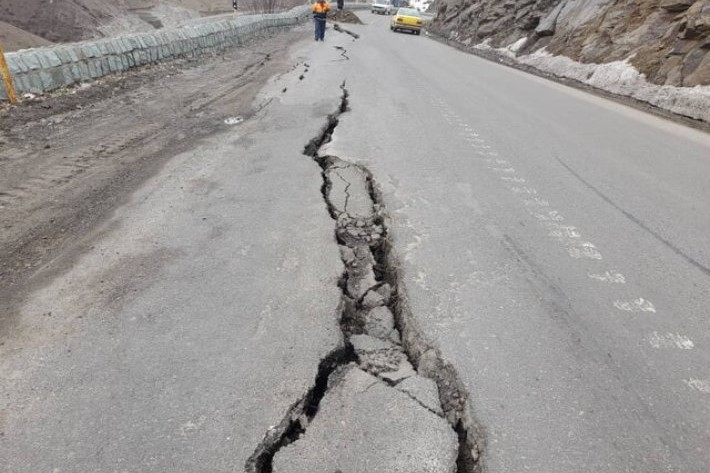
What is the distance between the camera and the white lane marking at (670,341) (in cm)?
281

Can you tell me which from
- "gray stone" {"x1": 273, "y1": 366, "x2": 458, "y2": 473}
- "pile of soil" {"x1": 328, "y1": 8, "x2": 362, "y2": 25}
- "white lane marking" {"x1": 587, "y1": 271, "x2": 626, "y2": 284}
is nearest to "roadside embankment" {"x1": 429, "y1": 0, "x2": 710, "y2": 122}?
"white lane marking" {"x1": 587, "y1": 271, "x2": 626, "y2": 284}

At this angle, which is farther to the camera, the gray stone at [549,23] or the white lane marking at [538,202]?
the gray stone at [549,23]

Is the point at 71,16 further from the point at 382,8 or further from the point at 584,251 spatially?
the point at 382,8

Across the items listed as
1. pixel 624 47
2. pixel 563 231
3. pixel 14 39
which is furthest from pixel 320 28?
pixel 563 231

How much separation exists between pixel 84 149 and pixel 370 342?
4.54 m

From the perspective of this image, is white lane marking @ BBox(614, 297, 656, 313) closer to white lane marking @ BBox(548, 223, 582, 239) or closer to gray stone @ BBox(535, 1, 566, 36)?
white lane marking @ BBox(548, 223, 582, 239)

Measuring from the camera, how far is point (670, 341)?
285 cm

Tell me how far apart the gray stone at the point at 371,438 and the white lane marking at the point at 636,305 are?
5.58 feet

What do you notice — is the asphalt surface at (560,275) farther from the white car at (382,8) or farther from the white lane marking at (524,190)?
the white car at (382,8)

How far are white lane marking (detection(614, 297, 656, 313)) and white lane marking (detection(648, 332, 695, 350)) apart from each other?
24cm

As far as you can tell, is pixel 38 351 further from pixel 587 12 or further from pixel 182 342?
pixel 587 12

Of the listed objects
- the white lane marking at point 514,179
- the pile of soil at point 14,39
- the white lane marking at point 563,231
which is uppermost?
the white lane marking at point 563,231

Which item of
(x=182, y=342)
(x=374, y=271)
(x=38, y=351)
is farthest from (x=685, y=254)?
(x=38, y=351)

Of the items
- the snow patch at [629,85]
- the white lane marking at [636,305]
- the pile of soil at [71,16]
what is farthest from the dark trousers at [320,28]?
the white lane marking at [636,305]
